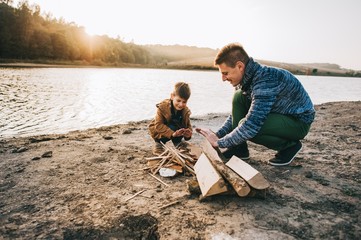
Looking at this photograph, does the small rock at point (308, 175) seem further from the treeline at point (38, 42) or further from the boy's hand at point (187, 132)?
the treeline at point (38, 42)

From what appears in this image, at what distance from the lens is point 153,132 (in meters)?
5.23

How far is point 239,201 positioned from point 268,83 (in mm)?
1620

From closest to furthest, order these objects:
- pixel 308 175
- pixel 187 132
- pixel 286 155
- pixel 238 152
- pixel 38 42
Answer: pixel 308 175 → pixel 286 155 → pixel 187 132 → pixel 238 152 → pixel 38 42

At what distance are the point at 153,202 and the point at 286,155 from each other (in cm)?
244

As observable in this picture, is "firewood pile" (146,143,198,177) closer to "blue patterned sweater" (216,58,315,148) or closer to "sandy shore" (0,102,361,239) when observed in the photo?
"sandy shore" (0,102,361,239)

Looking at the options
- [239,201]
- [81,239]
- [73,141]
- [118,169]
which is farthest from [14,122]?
[239,201]

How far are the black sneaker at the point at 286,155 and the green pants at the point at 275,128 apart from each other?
9 centimetres

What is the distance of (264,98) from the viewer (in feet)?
11.8

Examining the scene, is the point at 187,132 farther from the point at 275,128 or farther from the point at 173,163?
the point at 275,128

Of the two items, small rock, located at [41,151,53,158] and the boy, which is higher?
the boy

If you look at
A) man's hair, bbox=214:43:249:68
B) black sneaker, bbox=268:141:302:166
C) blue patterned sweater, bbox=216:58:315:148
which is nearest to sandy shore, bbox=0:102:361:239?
black sneaker, bbox=268:141:302:166

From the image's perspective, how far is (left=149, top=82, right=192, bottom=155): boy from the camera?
189 inches

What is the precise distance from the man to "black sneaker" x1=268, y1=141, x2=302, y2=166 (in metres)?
0.02

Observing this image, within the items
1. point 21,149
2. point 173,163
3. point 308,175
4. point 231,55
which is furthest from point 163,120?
point 21,149
